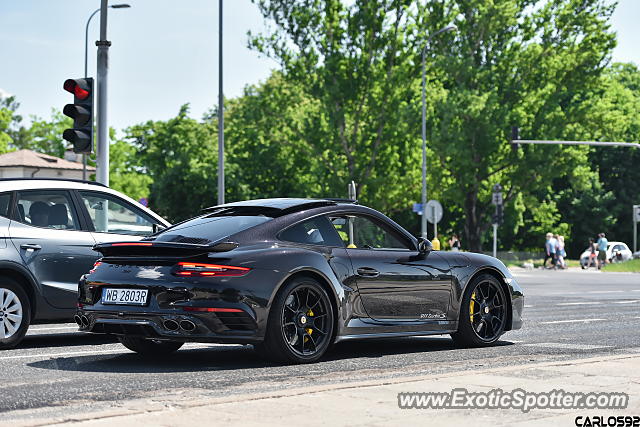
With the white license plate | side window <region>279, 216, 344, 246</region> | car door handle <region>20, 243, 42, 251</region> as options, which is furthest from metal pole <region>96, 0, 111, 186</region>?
the white license plate

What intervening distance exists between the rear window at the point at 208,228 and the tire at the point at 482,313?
244cm

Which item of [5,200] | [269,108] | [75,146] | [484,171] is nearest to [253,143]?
[269,108]

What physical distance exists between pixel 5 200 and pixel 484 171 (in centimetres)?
4713

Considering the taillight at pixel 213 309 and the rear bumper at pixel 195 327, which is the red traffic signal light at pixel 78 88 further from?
the taillight at pixel 213 309

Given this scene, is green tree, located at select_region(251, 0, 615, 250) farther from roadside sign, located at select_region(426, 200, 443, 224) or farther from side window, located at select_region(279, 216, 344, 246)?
side window, located at select_region(279, 216, 344, 246)

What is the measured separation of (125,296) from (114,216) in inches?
116

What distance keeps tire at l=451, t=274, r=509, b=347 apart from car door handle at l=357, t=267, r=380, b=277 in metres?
1.31

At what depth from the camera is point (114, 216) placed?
12.0 meters

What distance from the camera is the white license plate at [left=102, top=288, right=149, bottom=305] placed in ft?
29.7

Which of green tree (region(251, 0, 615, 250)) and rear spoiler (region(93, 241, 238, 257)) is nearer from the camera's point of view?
rear spoiler (region(93, 241, 238, 257))

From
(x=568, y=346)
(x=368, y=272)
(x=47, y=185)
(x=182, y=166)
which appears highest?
(x=182, y=166)

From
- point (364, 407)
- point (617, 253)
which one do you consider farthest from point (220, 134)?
point (617, 253)

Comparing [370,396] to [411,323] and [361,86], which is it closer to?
[411,323]

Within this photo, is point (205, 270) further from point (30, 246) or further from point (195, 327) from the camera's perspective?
point (30, 246)
